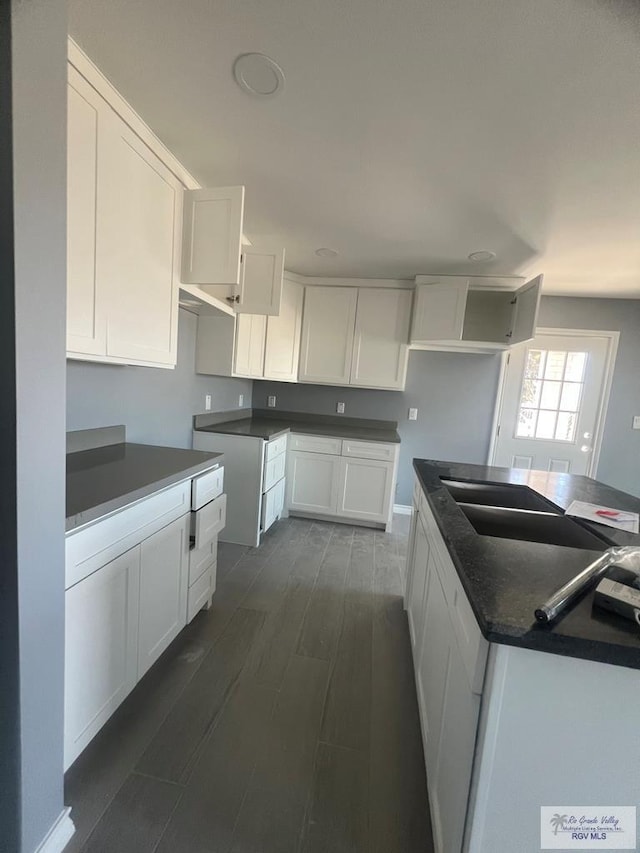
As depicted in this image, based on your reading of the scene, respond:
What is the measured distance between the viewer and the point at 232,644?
5.72 feet

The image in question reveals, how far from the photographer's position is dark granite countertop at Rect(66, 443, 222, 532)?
1.07 meters

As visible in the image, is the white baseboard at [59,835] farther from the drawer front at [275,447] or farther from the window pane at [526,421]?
the window pane at [526,421]

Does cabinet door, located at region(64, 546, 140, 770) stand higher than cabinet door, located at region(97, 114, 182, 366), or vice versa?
cabinet door, located at region(97, 114, 182, 366)

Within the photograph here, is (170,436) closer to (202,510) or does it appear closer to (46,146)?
(202,510)

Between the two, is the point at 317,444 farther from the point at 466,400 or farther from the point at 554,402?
the point at 554,402

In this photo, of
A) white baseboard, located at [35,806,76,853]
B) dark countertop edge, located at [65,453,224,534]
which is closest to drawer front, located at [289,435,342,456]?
dark countertop edge, located at [65,453,224,534]

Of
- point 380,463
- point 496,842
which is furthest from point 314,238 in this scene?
point 496,842

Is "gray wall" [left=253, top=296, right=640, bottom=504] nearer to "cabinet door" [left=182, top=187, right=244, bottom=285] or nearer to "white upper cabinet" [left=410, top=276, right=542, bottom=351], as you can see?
"white upper cabinet" [left=410, top=276, right=542, bottom=351]

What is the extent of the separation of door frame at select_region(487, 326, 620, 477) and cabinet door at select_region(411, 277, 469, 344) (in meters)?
0.89

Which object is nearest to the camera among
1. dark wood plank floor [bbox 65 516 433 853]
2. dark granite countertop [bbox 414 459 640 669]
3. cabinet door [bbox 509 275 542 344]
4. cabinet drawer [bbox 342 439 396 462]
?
dark granite countertop [bbox 414 459 640 669]

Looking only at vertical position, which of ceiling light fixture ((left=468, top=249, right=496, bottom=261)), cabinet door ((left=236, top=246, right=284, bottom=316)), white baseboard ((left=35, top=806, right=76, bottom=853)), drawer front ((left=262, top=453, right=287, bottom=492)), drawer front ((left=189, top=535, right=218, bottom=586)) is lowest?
white baseboard ((left=35, top=806, right=76, bottom=853))

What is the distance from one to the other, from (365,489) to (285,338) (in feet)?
5.36

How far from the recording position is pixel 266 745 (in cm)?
128

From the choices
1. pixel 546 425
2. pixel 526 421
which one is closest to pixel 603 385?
pixel 546 425
